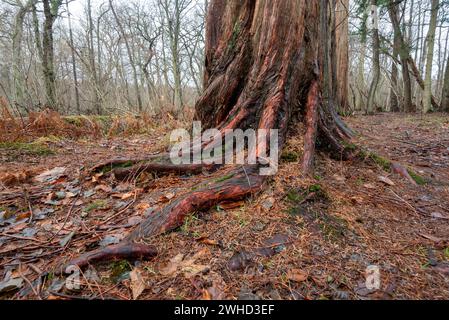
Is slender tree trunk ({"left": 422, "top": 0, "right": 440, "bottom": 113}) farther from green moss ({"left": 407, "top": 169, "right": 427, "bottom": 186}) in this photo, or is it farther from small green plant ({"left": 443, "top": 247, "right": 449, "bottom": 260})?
small green plant ({"left": 443, "top": 247, "right": 449, "bottom": 260})

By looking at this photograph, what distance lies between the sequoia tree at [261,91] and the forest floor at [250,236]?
13cm

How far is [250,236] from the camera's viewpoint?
1.62m

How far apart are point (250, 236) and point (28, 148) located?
3757 millimetres

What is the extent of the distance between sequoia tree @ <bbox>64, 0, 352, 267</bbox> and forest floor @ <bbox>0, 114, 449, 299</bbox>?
129mm

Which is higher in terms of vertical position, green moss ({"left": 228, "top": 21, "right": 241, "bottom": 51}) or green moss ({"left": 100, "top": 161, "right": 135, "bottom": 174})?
green moss ({"left": 228, "top": 21, "right": 241, "bottom": 51})

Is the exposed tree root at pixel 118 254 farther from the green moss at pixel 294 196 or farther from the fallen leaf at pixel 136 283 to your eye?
the green moss at pixel 294 196

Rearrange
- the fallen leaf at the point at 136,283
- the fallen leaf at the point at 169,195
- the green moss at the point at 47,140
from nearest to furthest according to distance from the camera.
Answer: the fallen leaf at the point at 136,283, the fallen leaf at the point at 169,195, the green moss at the point at 47,140

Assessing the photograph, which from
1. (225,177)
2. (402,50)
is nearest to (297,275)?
(225,177)

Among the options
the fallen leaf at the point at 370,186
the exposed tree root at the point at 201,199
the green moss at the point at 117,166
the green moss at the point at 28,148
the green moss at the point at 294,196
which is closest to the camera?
the exposed tree root at the point at 201,199

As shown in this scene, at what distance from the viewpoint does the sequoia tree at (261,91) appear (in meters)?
2.06

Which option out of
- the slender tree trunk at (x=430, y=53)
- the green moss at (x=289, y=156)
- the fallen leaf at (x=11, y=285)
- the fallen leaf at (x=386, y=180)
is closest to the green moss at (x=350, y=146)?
the fallen leaf at (x=386, y=180)

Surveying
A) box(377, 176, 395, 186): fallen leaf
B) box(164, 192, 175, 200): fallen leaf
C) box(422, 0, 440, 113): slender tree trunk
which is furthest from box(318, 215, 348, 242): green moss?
box(422, 0, 440, 113): slender tree trunk

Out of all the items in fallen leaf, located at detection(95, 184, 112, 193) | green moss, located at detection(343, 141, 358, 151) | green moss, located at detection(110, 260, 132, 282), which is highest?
green moss, located at detection(343, 141, 358, 151)

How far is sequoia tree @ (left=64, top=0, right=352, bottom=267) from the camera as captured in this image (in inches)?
81.1
